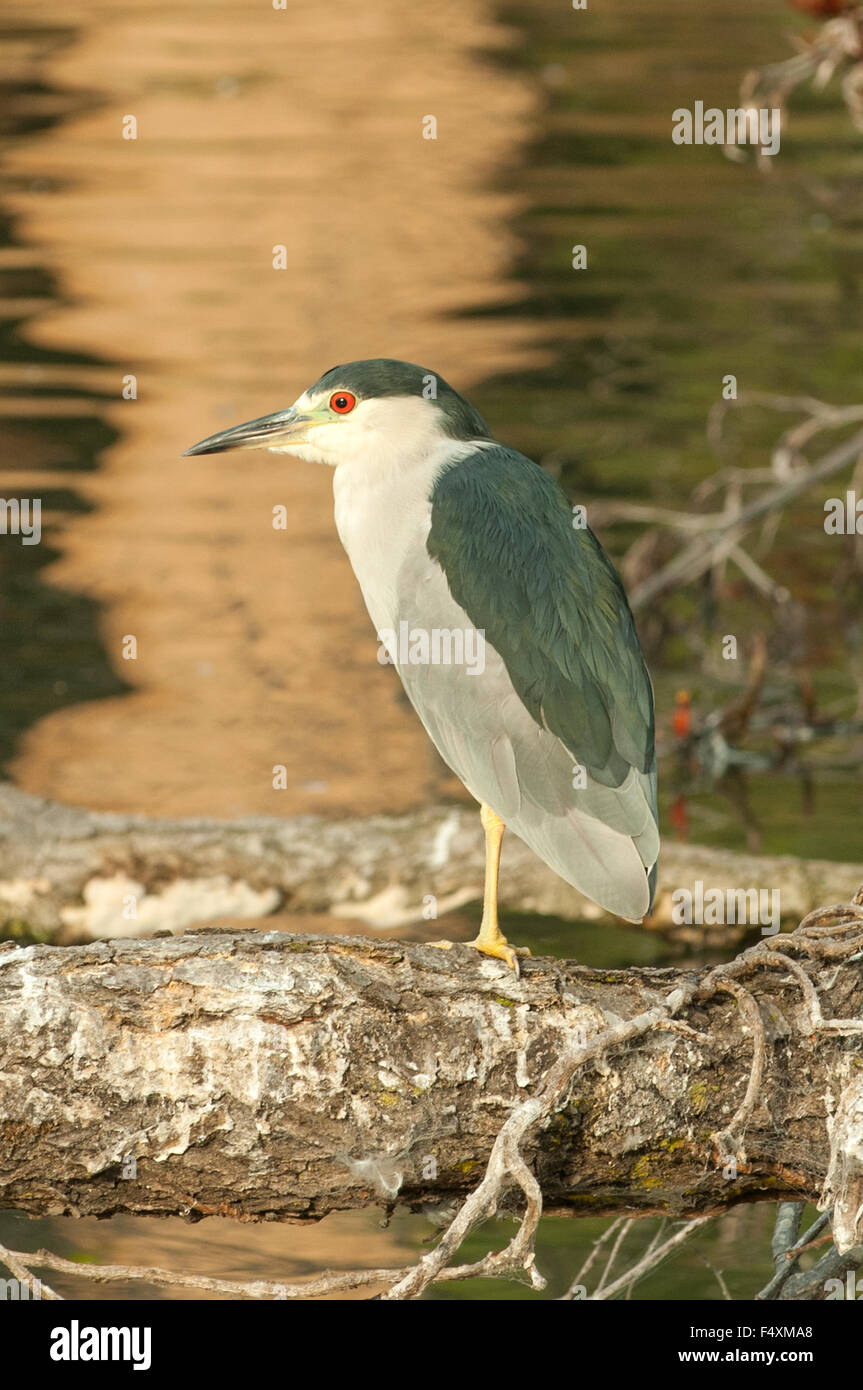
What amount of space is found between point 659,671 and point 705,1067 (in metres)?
6.09

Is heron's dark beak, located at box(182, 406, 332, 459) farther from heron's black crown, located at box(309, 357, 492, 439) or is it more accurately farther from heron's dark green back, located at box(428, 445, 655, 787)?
heron's dark green back, located at box(428, 445, 655, 787)

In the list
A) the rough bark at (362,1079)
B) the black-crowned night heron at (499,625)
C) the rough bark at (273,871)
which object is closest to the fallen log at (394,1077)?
the rough bark at (362,1079)

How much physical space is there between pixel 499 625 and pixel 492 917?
0.66 metres

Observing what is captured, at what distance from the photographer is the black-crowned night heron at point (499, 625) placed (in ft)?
13.4

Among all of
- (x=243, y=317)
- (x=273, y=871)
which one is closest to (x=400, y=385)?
(x=273, y=871)

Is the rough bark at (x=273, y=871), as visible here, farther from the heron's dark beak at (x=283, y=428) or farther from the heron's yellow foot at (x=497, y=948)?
the heron's yellow foot at (x=497, y=948)

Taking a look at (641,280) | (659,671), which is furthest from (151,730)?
(641,280)

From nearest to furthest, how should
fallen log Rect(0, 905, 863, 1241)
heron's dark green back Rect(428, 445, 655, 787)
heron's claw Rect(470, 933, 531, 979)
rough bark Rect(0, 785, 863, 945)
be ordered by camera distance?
fallen log Rect(0, 905, 863, 1241) < heron's claw Rect(470, 933, 531, 979) < heron's dark green back Rect(428, 445, 655, 787) < rough bark Rect(0, 785, 863, 945)

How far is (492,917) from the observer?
3.99 m

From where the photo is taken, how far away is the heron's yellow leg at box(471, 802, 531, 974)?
3832 millimetres

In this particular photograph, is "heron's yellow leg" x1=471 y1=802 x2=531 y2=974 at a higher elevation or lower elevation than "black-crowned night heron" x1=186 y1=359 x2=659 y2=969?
lower

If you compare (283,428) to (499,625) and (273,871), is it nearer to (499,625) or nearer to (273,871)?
(499,625)

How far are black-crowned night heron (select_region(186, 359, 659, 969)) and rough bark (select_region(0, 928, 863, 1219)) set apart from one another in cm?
34

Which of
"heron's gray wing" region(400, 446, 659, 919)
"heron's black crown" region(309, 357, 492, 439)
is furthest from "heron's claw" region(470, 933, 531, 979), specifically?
"heron's black crown" region(309, 357, 492, 439)
